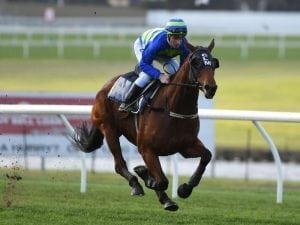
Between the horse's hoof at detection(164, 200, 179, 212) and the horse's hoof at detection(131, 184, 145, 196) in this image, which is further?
the horse's hoof at detection(131, 184, 145, 196)

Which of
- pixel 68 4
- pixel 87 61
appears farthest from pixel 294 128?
pixel 68 4

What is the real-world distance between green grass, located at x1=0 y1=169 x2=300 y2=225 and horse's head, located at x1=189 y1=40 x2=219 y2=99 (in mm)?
1075

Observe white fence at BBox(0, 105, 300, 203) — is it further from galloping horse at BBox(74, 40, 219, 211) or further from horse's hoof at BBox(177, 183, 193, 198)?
horse's hoof at BBox(177, 183, 193, 198)

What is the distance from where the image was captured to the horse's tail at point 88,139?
768 cm

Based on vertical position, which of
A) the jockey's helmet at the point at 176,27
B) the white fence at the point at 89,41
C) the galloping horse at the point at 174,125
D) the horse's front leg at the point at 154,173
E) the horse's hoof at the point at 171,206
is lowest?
the white fence at the point at 89,41

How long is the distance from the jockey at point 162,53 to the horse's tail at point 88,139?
71 cm

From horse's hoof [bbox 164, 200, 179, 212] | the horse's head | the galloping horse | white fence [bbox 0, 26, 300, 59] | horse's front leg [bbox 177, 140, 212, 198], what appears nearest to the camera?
the horse's head

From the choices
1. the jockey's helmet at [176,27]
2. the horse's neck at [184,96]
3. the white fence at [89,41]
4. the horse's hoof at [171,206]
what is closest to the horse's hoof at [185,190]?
the horse's hoof at [171,206]

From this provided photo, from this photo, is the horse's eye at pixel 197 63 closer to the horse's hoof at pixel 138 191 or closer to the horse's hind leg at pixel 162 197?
the horse's hind leg at pixel 162 197

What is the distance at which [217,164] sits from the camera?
48.1ft

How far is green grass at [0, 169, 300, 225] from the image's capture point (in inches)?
265

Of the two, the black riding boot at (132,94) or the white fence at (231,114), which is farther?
the white fence at (231,114)

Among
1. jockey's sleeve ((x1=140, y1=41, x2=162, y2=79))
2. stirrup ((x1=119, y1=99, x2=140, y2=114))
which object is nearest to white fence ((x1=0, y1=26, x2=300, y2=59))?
stirrup ((x1=119, y1=99, x2=140, y2=114))

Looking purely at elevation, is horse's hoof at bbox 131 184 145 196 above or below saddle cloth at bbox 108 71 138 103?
below
